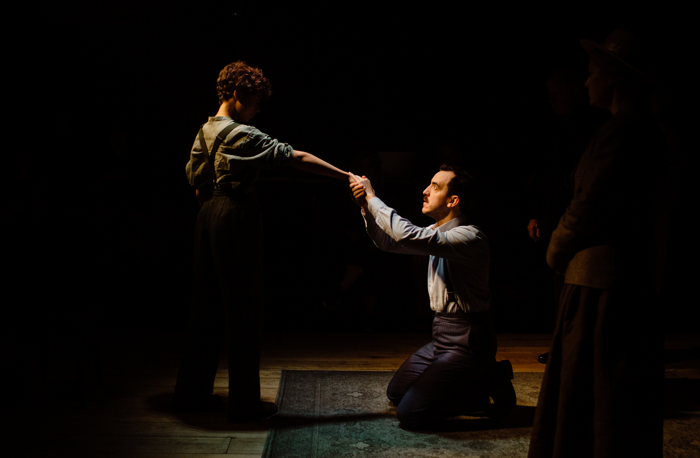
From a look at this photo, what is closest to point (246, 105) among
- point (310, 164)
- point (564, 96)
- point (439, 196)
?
point (310, 164)

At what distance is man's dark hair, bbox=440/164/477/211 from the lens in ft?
8.82

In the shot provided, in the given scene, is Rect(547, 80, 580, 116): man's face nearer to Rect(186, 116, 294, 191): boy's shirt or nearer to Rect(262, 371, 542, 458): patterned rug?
Rect(262, 371, 542, 458): patterned rug

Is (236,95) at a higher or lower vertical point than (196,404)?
higher

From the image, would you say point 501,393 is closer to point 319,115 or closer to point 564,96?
point 564,96

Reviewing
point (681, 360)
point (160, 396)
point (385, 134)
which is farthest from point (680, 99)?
point (160, 396)

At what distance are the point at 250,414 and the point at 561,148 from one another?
2619 millimetres

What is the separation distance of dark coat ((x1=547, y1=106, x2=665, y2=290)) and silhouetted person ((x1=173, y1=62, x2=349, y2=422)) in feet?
4.42

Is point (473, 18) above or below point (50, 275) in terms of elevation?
above

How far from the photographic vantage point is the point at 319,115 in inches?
207

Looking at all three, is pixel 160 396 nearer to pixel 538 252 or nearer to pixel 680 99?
pixel 538 252

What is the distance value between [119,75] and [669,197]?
4.38 metres

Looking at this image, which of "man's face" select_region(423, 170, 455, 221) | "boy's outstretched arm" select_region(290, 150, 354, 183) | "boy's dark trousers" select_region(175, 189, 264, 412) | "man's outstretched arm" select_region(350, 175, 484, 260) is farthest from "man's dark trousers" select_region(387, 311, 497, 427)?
"boy's outstretched arm" select_region(290, 150, 354, 183)

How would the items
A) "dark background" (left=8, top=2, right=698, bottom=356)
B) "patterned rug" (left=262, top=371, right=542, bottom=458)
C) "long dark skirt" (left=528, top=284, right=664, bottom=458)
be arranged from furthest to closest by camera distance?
"dark background" (left=8, top=2, right=698, bottom=356) < "patterned rug" (left=262, top=371, right=542, bottom=458) < "long dark skirt" (left=528, top=284, right=664, bottom=458)

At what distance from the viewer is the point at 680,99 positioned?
4344mm
